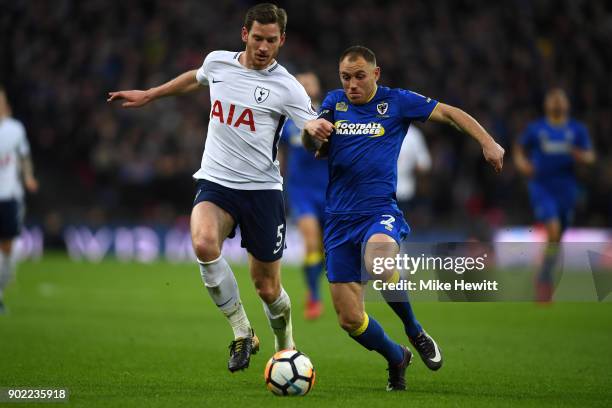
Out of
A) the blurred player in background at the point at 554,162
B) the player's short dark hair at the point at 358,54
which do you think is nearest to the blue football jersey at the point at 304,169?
the blurred player in background at the point at 554,162

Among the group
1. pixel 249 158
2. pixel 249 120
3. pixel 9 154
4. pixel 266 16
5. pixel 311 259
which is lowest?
pixel 311 259

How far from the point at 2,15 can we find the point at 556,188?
1453 centimetres

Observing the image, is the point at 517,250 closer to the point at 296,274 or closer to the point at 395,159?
the point at 395,159

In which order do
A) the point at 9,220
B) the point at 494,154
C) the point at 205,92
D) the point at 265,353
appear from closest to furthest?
the point at 494,154, the point at 265,353, the point at 9,220, the point at 205,92

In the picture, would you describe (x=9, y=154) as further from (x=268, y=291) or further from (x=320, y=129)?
(x=320, y=129)

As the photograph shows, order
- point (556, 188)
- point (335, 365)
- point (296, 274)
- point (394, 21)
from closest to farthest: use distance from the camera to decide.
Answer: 1. point (335, 365)
2. point (556, 188)
3. point (296, 274)
4. point (394, 21)

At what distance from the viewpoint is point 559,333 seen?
10.5 metres

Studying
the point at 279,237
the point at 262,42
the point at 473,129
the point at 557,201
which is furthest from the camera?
the point at 557,201

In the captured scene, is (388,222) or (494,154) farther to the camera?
(388,222)

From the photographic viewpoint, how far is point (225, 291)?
23.4 ft

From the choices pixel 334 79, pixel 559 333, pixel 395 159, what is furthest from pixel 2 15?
pixel 395 159

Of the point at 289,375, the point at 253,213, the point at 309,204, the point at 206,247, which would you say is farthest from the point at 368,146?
the point at 309,204

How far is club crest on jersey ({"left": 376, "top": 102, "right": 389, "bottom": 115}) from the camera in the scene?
6957 mm

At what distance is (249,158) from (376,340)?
1.58m
